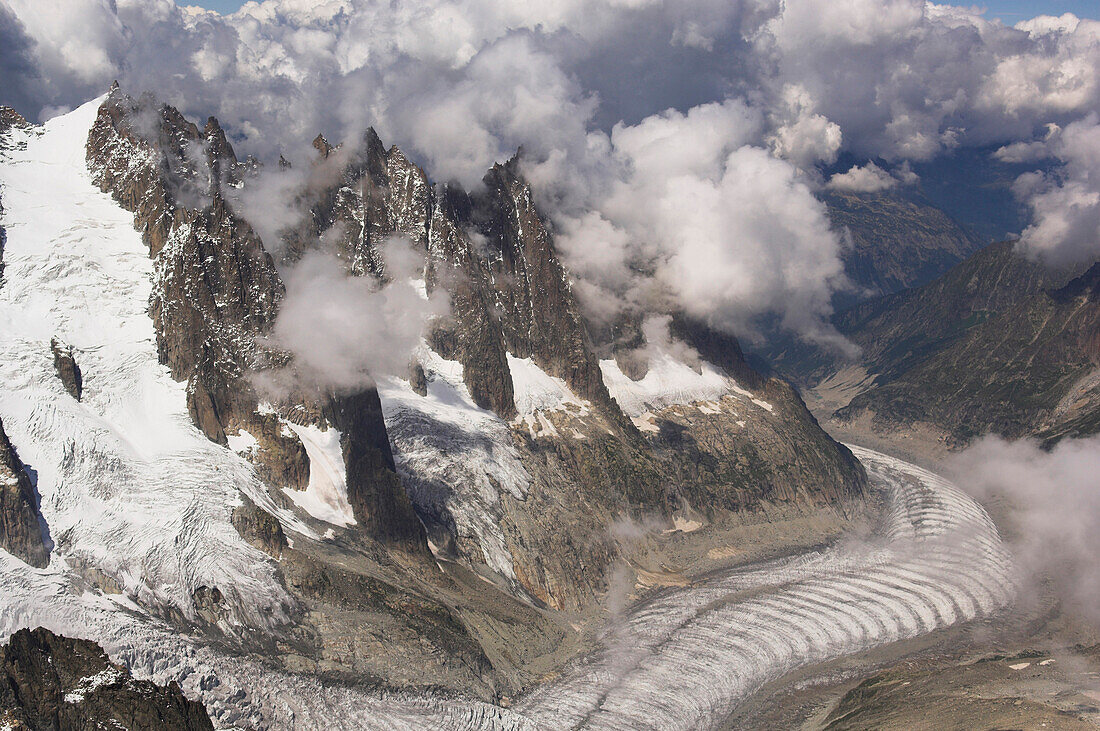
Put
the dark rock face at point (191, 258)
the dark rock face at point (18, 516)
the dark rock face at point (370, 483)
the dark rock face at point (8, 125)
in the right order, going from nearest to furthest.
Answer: the dark rock face at point (18, 516)
the dark rock face at point (191, 258)
the dark rock face at point (370, 483)
the dark rock face at point (8, 125)

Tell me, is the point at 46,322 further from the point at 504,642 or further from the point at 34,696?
the point at 504,642

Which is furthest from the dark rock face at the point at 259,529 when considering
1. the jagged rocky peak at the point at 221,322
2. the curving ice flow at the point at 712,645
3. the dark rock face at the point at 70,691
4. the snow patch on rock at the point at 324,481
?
the curving ice flow at the point at 712,645

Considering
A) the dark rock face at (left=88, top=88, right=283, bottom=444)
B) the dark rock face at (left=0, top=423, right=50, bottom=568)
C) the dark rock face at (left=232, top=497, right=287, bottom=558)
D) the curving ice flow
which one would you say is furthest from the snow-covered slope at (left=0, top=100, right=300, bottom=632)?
the curving ice flow

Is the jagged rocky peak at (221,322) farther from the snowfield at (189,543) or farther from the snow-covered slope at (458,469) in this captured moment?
the snow-covered slope at (458,469)

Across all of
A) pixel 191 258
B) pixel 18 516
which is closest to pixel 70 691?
pixel 18 516

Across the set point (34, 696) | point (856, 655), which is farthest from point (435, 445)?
point (34, 696)

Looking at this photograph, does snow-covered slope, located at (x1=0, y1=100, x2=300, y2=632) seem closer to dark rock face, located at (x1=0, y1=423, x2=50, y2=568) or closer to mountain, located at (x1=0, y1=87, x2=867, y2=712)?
mountain, located at (x1=0, y1=87, x2=867, y2=712)
